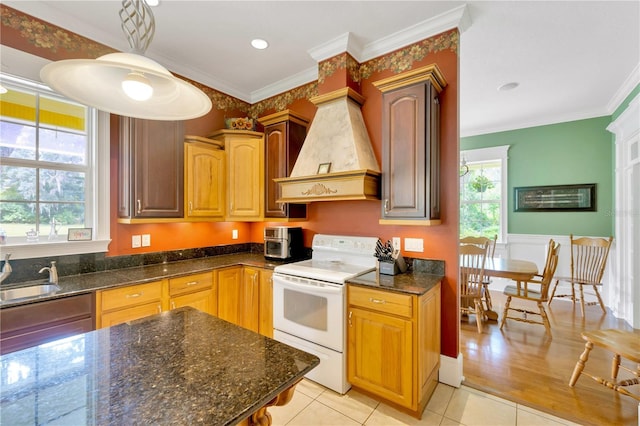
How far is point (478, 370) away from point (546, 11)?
305 centimetres

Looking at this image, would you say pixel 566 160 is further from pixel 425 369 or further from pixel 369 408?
pixel 369 408

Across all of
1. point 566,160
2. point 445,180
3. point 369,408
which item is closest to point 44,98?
point 445,180

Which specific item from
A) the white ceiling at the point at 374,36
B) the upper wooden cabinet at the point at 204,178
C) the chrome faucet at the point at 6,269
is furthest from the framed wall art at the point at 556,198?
the chrome faucet at the point at 6,269

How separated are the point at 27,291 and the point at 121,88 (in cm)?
194

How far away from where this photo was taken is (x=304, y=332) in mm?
2363

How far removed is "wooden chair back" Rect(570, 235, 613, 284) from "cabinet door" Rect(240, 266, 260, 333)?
4.45 meters

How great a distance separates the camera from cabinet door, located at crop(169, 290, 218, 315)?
2.47 m

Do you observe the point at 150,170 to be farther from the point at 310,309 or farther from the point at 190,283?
the point at 310,309

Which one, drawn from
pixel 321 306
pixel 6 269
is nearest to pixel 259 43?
pixel 321 306

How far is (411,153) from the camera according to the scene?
225 centimetres

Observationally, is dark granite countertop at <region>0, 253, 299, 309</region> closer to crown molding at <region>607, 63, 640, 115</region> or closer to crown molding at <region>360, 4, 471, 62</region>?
A: crown molding at <region>360, 4, 471, 62</region>

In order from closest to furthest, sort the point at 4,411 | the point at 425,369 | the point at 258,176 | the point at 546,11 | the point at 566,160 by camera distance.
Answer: the point at 4,411 → the point at 425,369 → the point at 546,11 → the point at 258,176 → the point at 566,160

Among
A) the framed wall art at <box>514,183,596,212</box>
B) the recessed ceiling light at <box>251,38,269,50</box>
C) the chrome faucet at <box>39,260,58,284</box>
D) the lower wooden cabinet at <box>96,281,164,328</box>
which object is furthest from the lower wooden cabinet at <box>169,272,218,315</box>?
the framed wall art at <box>514,183,596,212</box>

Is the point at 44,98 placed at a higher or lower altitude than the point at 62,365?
higher
